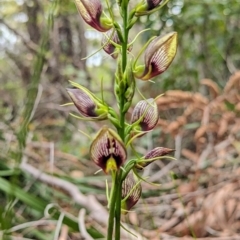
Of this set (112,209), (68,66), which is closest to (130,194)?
(112,209)

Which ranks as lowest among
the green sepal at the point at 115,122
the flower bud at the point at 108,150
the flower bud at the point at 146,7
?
the flower bud at the point at 108,150

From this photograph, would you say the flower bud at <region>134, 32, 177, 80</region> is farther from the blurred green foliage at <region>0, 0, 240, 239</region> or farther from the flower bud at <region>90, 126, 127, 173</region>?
the blurred green foliage at <region>0, 0, 240, 239</region>

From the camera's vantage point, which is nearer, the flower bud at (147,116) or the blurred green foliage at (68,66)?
the flower bud at (147,116)

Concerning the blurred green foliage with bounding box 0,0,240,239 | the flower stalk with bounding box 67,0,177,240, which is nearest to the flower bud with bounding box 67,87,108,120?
the flower stalk with bounding box 67,0,177,240

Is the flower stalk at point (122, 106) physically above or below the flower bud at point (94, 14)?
below

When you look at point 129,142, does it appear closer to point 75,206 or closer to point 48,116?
point 75,206

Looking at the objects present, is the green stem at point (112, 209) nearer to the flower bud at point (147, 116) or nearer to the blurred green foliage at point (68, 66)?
the flower bud at point (147, 116)

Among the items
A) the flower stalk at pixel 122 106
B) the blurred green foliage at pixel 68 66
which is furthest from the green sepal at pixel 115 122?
the blurred green foliage at pixel 68 66

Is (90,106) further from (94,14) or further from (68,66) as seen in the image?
(68,66)

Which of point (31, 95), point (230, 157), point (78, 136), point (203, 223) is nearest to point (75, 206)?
point (203, 223)
